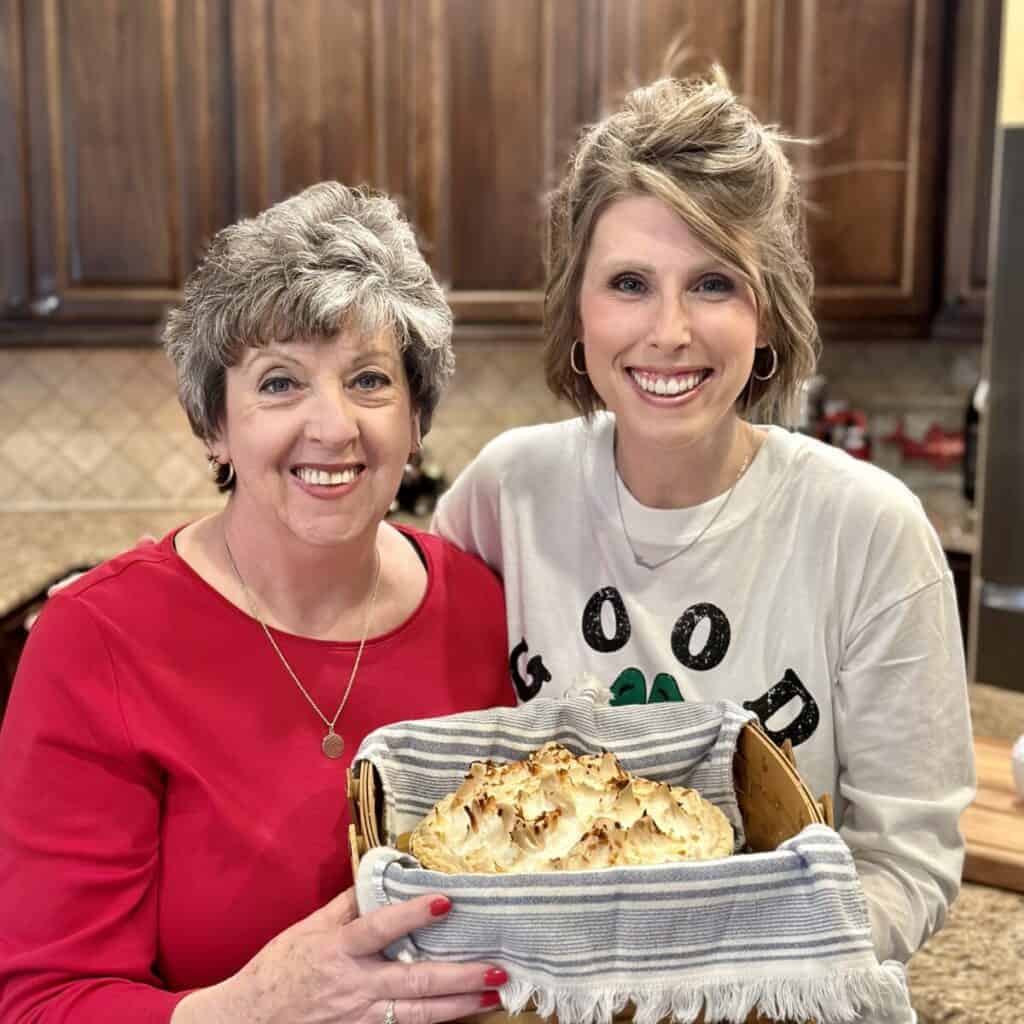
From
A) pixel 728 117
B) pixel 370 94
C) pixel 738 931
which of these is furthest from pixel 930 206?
pixel 738 931

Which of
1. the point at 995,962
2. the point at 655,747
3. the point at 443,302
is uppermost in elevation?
the point at 443,302

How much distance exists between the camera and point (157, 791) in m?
1.16

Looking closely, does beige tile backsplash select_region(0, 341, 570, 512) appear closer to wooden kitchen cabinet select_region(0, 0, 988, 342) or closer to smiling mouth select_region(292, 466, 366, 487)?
wooden kitchen cabinet select_region(0, 0, 988, 342)

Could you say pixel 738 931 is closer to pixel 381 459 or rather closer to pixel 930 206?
pixel 381 459

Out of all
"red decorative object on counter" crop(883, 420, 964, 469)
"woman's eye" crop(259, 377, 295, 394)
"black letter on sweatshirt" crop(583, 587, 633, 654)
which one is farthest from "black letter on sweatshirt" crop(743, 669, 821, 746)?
"red decorative object on counter" crop(883, 420, 964, 469)

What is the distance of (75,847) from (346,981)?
0.30m

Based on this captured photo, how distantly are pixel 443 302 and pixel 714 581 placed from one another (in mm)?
401

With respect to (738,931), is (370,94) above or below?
above

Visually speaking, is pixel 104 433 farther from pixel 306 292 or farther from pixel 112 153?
pixel 306 292

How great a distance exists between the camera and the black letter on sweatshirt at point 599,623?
4.34 ft

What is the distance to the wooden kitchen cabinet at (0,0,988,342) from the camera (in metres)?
3.02

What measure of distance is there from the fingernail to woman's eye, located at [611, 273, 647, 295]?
25.7 inches

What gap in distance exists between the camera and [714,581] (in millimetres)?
1299

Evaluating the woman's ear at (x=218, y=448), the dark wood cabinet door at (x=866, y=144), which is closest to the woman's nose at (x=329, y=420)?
the woman's ear at (x=218, y=448)
